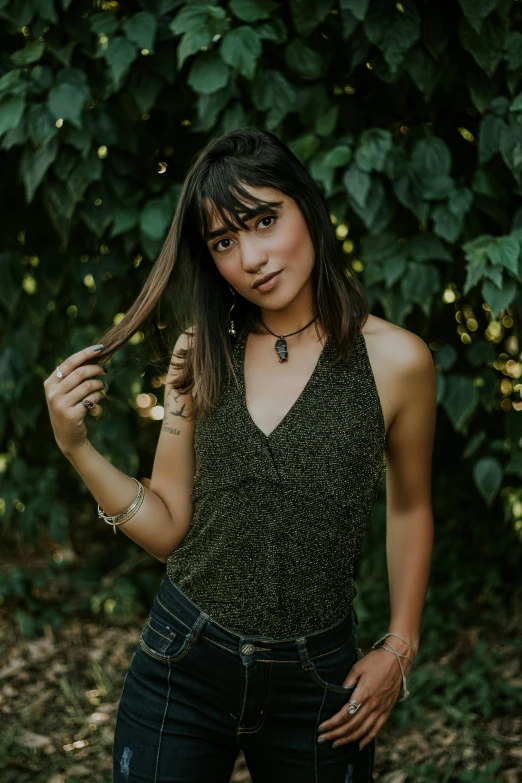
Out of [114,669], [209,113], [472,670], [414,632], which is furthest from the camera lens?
[114,669]

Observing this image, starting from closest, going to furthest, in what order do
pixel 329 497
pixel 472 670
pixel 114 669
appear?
pixel 329 497, pixel 472 670, pixel 114 669

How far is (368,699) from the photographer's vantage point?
1640 mm

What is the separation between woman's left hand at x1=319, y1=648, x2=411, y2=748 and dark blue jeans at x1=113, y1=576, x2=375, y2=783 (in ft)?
0.07

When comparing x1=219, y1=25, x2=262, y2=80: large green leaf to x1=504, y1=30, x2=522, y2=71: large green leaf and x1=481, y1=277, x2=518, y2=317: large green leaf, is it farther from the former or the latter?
x1=481, y1=277, x2=518, y2=317: large green leaf

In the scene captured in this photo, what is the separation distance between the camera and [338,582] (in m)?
1.65

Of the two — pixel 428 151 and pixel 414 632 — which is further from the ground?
pixel 428 151

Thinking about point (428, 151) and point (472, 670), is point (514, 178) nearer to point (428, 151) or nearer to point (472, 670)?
point (428, 151)

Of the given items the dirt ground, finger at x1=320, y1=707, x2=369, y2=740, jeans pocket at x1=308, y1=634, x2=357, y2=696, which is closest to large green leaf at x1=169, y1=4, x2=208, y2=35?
jeans pocket at x1=308, y1=634, x2=357, y2=696

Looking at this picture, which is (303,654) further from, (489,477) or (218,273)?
(489,477)

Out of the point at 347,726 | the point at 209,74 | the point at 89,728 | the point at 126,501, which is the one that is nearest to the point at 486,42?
the point at 209,74

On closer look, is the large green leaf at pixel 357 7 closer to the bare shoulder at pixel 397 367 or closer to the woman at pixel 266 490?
the woman at pixel 266 490

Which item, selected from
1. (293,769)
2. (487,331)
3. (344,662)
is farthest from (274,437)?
(487,331)

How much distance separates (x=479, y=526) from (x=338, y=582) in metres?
1.98

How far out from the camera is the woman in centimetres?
156
